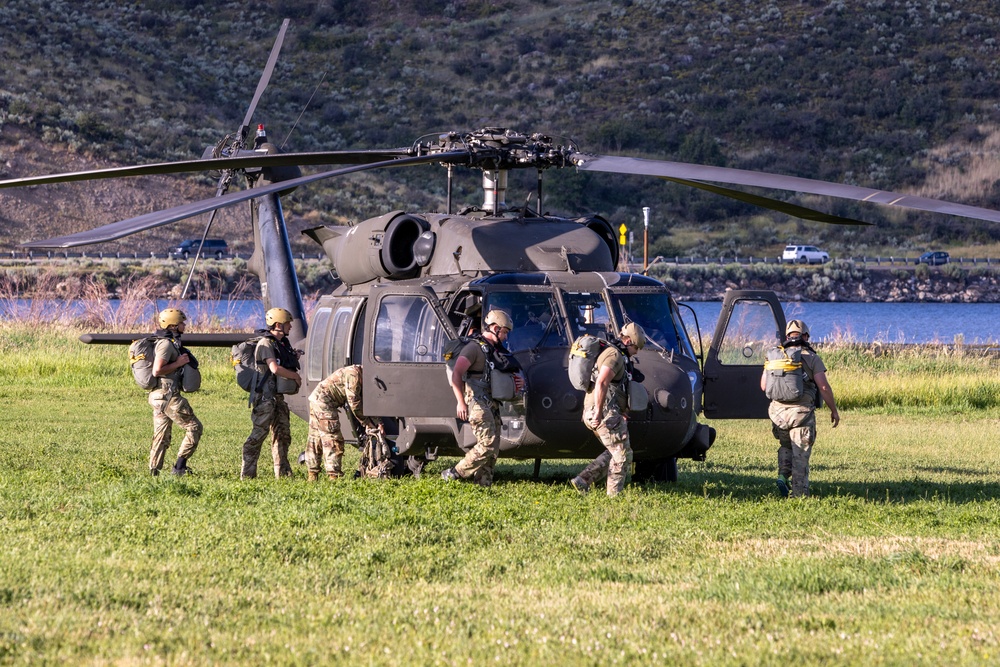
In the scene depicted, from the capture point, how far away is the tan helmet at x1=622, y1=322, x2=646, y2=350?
1020cm

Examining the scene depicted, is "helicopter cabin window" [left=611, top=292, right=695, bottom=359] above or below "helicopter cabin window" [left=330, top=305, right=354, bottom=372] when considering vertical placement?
above

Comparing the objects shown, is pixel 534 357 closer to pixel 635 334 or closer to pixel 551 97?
pixel 635 334

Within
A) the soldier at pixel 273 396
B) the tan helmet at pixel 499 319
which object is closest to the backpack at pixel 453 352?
the tan helmet at pixel 499 319

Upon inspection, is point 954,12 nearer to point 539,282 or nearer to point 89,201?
point 89,201

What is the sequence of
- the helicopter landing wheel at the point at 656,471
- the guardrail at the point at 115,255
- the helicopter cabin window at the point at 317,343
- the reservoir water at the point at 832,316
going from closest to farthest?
the helicopter landing wheel at the point at 656,471 → the helicopter cabin window at the point at 317,343 → the reservoir water at the point at 832,316 → the guardrail at the point at 115,255

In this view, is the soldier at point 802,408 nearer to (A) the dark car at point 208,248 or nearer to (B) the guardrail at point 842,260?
(A) the dark car at point 208,248

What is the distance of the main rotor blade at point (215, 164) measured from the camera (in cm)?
901

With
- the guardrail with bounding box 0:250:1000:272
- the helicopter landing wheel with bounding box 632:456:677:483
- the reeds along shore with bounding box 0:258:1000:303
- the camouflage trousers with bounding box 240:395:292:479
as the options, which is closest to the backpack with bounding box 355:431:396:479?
the camouflage trousers with bounding box 240:395:292:479

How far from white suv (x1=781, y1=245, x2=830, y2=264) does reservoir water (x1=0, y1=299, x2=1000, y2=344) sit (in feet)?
9.63

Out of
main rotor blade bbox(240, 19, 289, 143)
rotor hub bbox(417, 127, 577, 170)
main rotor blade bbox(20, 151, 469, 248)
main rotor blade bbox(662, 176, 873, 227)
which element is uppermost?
main rotor blade bbox(240, 19, 289, 143)

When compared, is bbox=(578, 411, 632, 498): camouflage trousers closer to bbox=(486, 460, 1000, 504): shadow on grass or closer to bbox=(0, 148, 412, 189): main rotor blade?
bbox=(486, 460, 1000, 504): shadow on grass

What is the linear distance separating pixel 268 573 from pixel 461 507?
7.82 ft

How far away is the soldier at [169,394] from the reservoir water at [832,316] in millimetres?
14379

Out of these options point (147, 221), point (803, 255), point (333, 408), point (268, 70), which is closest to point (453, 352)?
point (333, 408)
